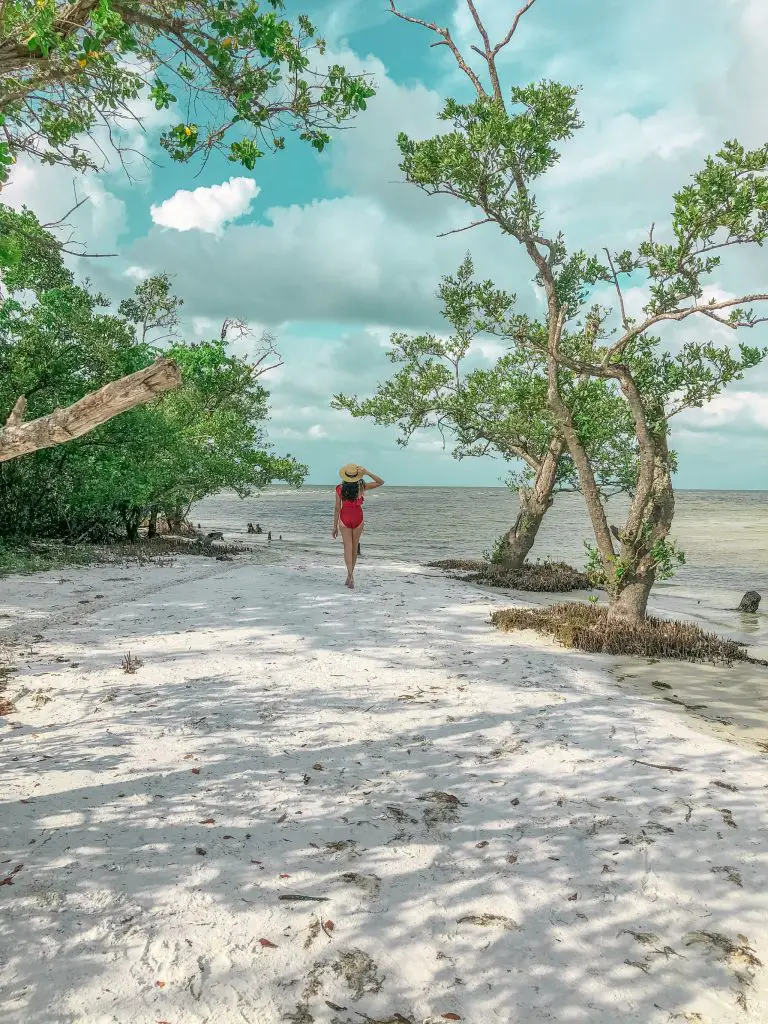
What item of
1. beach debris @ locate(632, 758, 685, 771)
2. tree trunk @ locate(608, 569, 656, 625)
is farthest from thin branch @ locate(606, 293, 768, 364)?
beach debris @ locate(632, 758, 685, 771)

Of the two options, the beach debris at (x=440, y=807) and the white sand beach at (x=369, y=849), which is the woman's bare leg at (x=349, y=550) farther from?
the beach debris at (x=440, y=807)

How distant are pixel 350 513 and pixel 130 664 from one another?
6.86 m

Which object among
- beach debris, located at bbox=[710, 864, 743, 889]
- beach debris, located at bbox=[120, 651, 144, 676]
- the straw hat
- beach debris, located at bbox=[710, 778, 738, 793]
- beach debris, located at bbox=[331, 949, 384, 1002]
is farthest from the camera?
the straw hat

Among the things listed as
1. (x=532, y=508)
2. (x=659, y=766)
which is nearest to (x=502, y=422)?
(x=532, y=508)

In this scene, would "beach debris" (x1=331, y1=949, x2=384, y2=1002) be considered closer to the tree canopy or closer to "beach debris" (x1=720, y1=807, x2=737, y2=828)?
"beach debris" (x1=720, y1=807, x2=737, y2=828)

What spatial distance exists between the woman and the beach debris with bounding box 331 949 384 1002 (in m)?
10.9

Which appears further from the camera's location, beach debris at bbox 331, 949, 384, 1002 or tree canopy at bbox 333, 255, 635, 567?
tree canopy at bbox 333, 255, 635, 567

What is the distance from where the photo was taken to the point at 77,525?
23.1m

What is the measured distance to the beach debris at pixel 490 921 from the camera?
3.74 m

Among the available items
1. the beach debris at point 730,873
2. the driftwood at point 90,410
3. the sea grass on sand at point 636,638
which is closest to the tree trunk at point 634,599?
the sea grass on sand at point 636,638

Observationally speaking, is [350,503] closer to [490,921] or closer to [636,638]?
[636,638]

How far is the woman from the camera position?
566 inches

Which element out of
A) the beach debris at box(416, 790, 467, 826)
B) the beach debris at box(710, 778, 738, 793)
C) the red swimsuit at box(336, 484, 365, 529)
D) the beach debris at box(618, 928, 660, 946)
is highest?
the red swimsuit at box(336, 484, 365, 529)

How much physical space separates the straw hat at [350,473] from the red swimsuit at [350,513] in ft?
0.98
